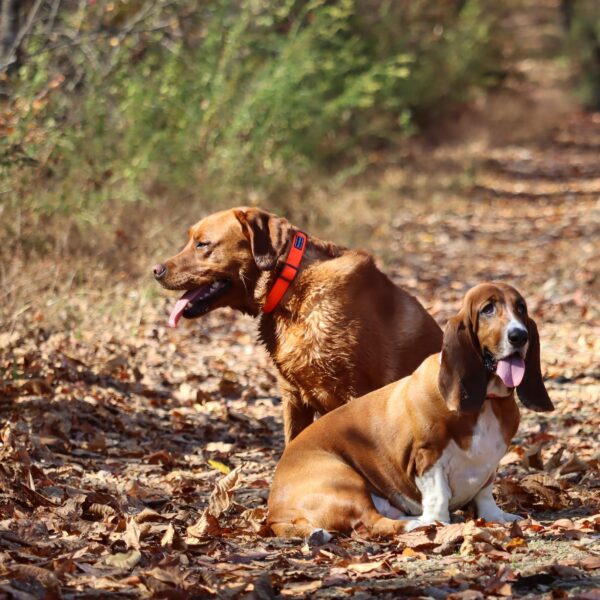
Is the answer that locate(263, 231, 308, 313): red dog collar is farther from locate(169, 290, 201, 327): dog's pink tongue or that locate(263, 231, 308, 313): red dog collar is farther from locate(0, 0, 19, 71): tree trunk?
locate(0, 0, 19, 71): tree trunk

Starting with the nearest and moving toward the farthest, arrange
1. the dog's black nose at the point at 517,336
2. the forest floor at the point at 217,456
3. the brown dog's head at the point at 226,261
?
1. the forest floor at the point at 217,456
2. the dog's black nose at the point at 517,336
3. the brown dog's head at the point at 226,261

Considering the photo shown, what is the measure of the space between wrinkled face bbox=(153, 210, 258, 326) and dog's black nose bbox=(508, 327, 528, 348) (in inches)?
76.5

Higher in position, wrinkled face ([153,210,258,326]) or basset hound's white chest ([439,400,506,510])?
wrinkled face ([153,210,258,326])

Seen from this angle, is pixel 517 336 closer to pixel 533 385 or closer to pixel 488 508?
pixel 533 385

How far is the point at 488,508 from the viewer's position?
5.38 metres

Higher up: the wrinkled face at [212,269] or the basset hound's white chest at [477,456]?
the wrinkled face at [212,269]

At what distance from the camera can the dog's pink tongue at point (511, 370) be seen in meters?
5.12

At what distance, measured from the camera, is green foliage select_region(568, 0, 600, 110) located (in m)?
28.9

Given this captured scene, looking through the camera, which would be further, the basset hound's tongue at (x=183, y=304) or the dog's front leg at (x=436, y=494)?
the basset hound's tongue at (x=183, y=304)

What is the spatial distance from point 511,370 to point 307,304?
166 centimetres

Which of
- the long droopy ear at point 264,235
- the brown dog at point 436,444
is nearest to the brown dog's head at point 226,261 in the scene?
the long droopy ear at point 264,235

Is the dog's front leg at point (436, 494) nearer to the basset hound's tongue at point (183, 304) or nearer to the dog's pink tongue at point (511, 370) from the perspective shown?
the dog's pink tongue at point (511, 370)

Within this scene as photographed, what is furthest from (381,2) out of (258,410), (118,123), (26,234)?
(258,410)

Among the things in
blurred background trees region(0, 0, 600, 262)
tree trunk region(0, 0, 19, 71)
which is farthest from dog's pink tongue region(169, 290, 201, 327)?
tree trunk region(0, 0, 19, 71)
